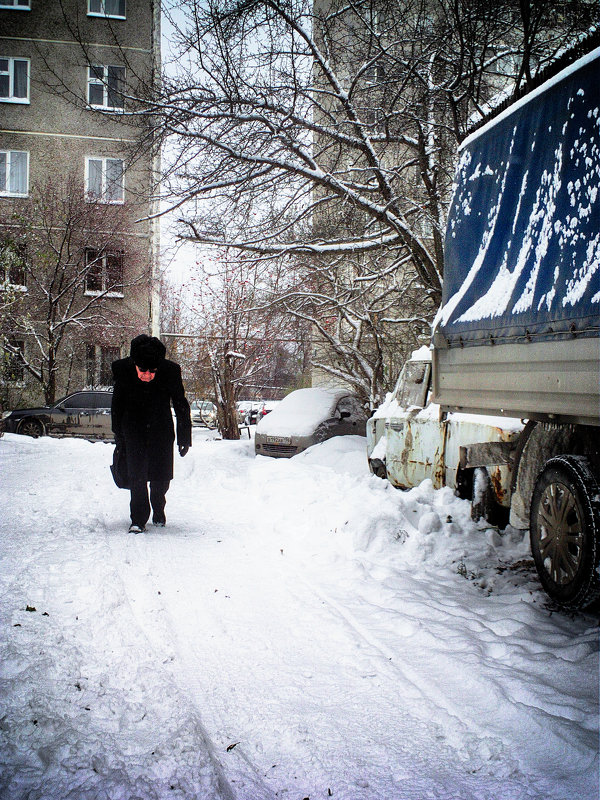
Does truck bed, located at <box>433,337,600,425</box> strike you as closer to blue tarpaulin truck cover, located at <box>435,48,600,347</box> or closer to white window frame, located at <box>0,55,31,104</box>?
blue tarpaulin truck cover, located at <box>435,48,600,347</box>

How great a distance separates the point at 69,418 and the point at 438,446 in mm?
14606

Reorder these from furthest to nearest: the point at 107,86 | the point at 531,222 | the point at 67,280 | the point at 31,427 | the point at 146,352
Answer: the point at 67,280, the point at 31,427, the point at 107,86, the point at 146,352, the point at 531,222

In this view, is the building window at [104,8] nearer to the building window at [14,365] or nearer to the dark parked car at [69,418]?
the building window at [14,365]

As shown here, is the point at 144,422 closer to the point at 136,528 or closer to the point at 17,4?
the point at 136,528

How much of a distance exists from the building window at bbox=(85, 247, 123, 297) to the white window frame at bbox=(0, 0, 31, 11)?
991 centimetres

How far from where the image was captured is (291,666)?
10.7 feet

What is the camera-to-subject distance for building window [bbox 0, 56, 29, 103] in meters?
19.0

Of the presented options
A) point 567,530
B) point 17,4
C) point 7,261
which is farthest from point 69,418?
point 567,530

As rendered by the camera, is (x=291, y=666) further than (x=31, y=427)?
No

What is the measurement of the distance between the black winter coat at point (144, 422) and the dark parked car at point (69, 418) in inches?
518

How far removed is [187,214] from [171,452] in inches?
200

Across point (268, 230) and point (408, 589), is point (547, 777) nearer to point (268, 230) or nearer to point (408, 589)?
point (408, 589)

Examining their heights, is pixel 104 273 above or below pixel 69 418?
above

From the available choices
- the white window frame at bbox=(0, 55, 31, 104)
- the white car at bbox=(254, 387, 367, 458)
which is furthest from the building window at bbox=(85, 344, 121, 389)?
the white car at bbox=(254, 387, 367, 458)
